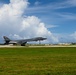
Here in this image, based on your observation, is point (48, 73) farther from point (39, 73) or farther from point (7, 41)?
point (7, 41)

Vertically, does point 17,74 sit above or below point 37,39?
below

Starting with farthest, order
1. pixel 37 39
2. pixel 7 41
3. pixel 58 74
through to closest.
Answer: pixel 7 41
pixel 37 39
pixel 58 74

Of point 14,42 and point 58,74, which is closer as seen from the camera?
point 58,74

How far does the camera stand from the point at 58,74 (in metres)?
19.7

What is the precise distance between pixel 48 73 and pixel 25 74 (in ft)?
5.76

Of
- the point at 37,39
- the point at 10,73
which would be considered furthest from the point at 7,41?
the point at 10,73

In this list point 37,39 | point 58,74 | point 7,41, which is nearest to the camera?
point 58,74

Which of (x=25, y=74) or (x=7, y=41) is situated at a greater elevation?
(x=7, y=41)

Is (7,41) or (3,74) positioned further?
(7,41)

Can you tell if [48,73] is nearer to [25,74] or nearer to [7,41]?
[25,74]

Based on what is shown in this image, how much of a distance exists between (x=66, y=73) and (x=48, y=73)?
1.35m

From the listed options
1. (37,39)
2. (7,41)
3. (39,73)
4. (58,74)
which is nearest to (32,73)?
(39,73)

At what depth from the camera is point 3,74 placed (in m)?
19.9

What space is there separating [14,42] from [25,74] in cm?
16101
